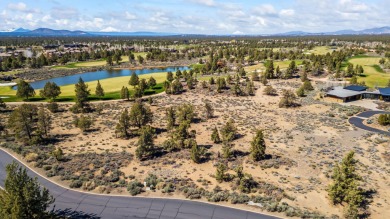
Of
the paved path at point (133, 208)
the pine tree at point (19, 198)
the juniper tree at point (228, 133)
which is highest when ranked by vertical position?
the pine tree at point (19, 198)

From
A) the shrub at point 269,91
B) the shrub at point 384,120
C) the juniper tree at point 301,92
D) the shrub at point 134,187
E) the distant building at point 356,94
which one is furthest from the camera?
the shrub at point 269,91

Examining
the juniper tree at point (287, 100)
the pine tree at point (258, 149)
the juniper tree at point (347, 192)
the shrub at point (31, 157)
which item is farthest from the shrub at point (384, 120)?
the shrub at point (31, 157)

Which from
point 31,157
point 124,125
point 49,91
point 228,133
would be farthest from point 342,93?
point 49,91

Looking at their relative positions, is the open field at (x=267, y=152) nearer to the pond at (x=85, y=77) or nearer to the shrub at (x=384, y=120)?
the shrub at (x=384, y=120)

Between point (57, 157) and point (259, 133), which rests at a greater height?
point (259, 133)

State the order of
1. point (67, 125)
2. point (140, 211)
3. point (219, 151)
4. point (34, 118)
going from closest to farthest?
point (140, 211)
point (219, 151)
point (67, 125)
point (34, 118)

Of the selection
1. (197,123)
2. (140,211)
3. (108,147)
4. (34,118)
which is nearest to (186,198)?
(140,211)

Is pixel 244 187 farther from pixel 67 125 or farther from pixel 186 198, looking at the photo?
pixel 67 125
